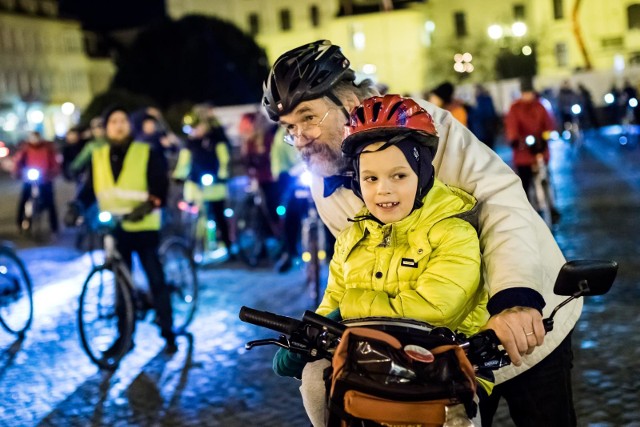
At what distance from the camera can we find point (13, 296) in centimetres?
1017

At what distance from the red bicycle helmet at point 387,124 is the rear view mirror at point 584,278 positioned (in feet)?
1.78

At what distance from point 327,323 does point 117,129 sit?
653 cm

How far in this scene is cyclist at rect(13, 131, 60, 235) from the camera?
20141 millimetres

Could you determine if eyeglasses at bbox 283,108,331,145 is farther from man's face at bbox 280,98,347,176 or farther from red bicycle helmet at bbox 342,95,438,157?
red bicycle helmet at bbox 342,95,438,157

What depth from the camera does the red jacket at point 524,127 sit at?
15.0 metres

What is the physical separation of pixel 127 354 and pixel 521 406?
5.87 metres

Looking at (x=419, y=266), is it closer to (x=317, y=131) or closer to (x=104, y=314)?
(x=317, y=131)

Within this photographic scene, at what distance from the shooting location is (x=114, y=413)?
23.3 feet

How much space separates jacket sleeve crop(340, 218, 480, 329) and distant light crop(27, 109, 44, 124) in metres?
92.6

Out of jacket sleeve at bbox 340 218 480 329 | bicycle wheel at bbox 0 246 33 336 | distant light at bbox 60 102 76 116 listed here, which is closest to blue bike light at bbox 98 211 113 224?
bicycle wheel at bbox 0 246 33 336

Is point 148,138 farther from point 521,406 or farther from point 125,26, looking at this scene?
point 125,26

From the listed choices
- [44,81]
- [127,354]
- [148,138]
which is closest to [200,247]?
[148,138]

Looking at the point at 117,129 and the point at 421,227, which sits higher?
the point at 117,129

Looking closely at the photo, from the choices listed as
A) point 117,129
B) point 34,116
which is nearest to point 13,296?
point 117,129
